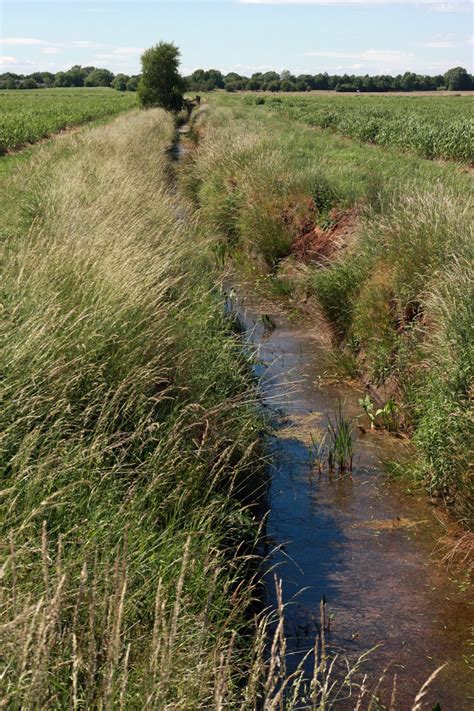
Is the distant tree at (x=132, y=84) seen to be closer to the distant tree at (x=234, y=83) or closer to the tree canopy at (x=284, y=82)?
the tree canopy at (x=284, y=82)

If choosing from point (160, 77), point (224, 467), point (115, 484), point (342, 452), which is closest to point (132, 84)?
point (160, 77)

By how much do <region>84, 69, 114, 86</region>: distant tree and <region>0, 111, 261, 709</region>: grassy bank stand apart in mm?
134000

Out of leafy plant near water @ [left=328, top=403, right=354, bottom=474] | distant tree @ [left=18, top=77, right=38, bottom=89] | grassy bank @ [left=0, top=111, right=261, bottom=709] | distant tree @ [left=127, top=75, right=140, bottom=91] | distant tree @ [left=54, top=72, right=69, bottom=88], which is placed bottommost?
leafy plant near water @ [left=328, top=403, right=354, bottom=474]

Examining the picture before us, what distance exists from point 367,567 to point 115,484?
2.25 m

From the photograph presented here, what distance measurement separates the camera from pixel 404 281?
27.6ft

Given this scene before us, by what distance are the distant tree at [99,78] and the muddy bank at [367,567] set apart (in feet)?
445

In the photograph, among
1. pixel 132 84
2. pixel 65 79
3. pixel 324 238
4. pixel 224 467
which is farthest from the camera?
pixel 65 79

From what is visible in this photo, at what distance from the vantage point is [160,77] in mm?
46219

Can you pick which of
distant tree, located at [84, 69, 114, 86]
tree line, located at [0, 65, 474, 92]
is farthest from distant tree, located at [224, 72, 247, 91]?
distant tree, located at [84, 69, 114, 86]

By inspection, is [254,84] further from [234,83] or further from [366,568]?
[366,568]

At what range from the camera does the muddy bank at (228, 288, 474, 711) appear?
4.61 m

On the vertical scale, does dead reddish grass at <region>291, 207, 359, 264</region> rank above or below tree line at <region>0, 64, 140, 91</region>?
below

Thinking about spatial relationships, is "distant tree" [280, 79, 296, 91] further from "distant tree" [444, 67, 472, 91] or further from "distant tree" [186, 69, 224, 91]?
"distant tree" [444, 67, 472, 91]

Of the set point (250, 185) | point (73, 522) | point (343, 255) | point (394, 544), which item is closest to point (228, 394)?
point (394, 544)
